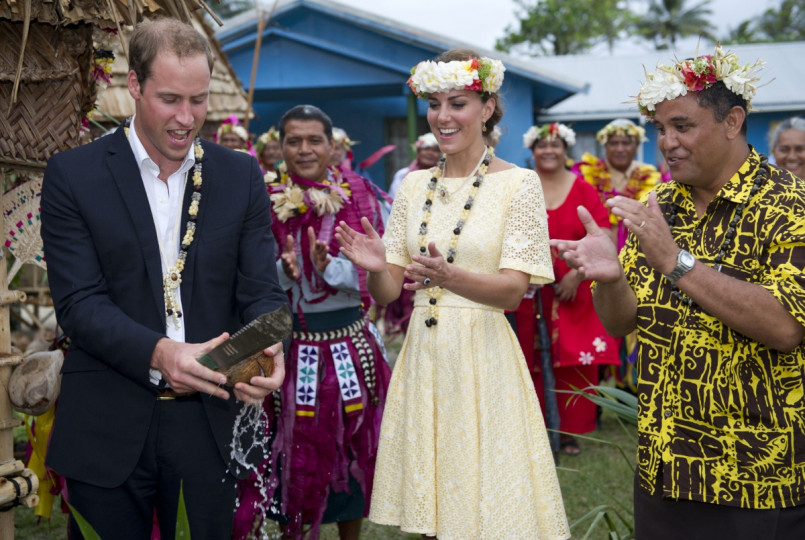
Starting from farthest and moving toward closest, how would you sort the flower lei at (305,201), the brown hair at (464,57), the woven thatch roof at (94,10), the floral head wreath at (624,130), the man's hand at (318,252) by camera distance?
1. the floral head wreath at (624,130)
2. the flower lei at (305,201)
3. the man's hand at (318,252)
4. the brown hair at (464,57)
5. the woven thatch roof at (94,10)

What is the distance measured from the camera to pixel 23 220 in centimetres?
349

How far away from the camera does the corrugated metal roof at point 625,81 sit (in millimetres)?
16609

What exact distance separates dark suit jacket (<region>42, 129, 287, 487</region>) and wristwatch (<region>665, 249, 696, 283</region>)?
4.17 feet

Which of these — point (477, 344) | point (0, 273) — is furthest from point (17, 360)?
point (477, 344)

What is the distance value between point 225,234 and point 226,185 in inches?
7.3

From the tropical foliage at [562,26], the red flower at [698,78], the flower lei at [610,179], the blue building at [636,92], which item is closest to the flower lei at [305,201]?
the red flower at [698,78]

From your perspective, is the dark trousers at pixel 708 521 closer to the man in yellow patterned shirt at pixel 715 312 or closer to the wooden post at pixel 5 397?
the man in yellow patterned shirt at pixel 715 312

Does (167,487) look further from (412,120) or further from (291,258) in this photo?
(412,120)

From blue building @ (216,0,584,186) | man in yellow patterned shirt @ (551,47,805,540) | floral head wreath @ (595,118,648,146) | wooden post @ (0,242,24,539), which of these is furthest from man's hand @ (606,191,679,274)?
blue building @ (216,0,584,186)

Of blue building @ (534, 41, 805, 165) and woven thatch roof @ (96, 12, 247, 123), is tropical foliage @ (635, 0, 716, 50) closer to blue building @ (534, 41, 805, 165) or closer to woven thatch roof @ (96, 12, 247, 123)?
blue building @ (534, 41, 805, 165)

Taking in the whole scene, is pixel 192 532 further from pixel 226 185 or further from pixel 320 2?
pixel 320 2

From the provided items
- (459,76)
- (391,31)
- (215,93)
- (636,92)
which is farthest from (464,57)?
(636,92)

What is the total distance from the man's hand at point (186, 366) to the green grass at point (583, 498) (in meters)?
2.33

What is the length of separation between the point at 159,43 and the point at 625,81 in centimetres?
1819
